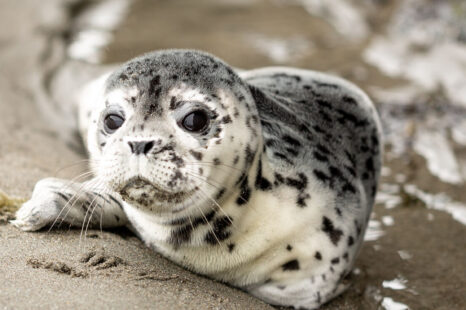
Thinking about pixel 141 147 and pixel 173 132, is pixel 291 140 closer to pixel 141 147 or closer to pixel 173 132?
pixel 173 132

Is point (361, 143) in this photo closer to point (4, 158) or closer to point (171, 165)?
point (171, 165)

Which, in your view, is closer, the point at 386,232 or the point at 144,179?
the point at 144,179

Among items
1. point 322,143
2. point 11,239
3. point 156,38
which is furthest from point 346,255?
point 156,38

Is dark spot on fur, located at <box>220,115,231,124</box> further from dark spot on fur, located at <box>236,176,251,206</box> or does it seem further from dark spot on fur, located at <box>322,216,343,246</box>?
dark spot on fur, located at <box>322,216,343,246</box>

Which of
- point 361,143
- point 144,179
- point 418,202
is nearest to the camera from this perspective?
point 144,179

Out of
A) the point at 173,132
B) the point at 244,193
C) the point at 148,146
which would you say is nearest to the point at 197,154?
the point at 173,132

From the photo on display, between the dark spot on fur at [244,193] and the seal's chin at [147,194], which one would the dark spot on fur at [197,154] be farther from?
the dark spot on fur at [244,193]
